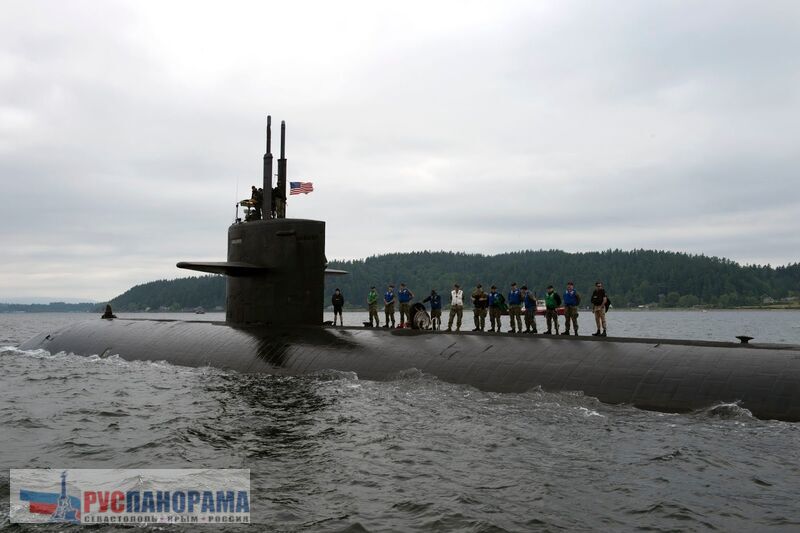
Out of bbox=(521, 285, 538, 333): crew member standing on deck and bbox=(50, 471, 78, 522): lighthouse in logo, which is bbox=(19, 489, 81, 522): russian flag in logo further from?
bbox=(521, 285, 538, 333): crew member standing on deck

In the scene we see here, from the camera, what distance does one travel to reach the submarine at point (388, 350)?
11844mm

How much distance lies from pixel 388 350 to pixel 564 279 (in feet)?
545

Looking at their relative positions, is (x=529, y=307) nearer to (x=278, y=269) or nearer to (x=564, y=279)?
(x=278, y=269)

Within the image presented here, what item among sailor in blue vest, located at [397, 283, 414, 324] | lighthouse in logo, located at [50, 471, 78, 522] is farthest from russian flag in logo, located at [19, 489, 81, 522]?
sailor in blue vest, located at [397, 283, 414, 324]

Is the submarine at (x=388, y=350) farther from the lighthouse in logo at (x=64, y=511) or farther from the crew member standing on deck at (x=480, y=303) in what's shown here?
the lighthouse in logo at (x=64, y=511)

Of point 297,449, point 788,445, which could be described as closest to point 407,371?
point 297,449

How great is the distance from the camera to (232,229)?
2117 cm

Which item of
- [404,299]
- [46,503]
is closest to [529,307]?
[404,299]

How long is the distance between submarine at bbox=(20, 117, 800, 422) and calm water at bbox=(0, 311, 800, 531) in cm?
53

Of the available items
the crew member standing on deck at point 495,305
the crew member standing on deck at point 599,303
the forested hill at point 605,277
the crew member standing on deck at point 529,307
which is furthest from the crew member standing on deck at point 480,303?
the forested hill at point 605,277

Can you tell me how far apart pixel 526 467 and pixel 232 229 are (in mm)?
14674

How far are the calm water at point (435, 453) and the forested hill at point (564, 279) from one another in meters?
157

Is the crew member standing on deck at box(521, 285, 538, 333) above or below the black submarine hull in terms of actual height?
above

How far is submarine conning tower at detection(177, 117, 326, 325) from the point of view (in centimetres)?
1938
